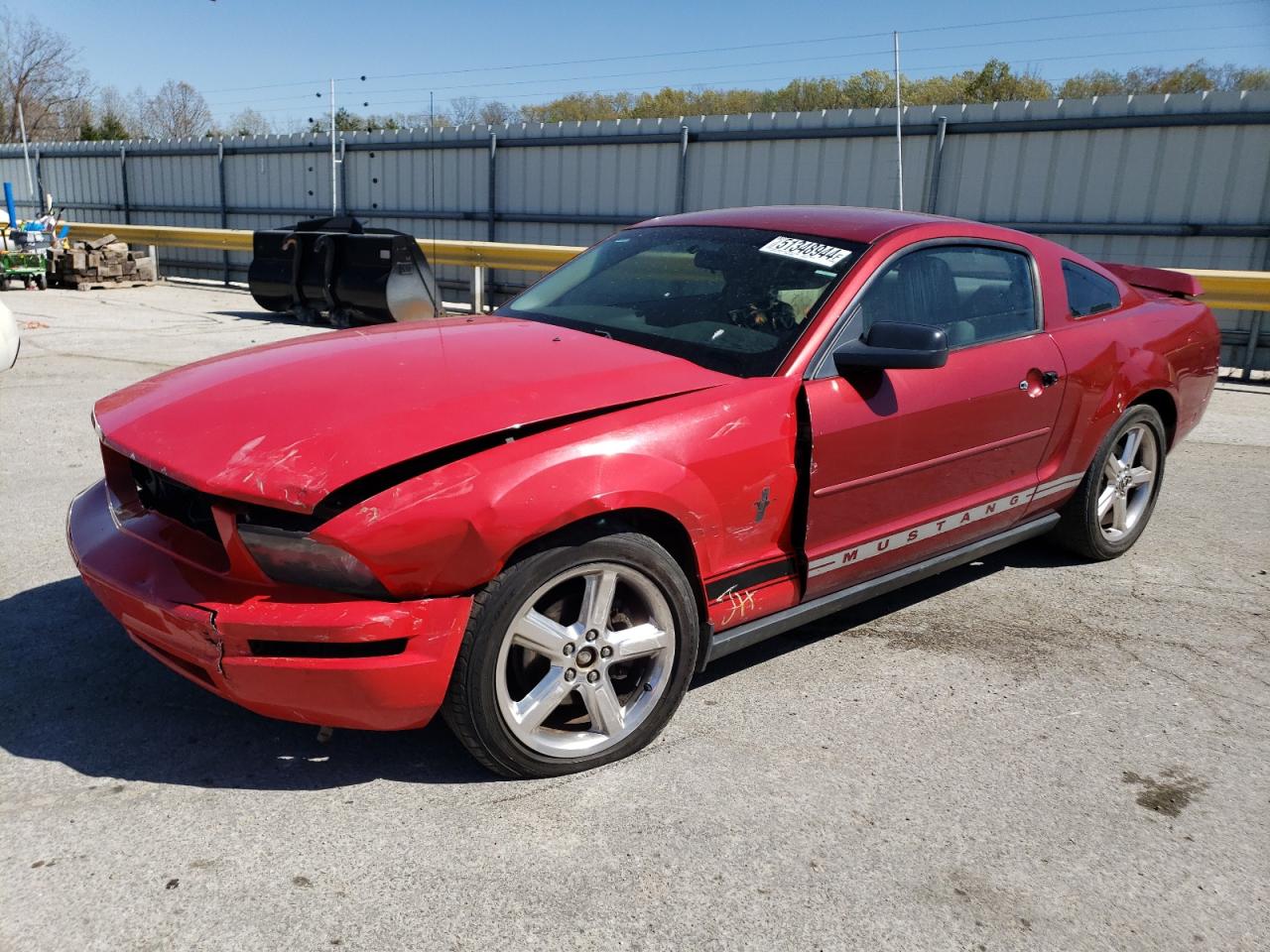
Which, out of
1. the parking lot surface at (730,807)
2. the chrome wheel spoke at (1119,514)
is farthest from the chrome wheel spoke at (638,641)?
the chrome wheel spoke at (1119,514)

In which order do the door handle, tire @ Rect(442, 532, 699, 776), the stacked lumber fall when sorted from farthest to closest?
the stacked lumber
the door handle
tire @ Rect(442, 532, 699, 776)

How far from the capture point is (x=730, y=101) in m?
41.1

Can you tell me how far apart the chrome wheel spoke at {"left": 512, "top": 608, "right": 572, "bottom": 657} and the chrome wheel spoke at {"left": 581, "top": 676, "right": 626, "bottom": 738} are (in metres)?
0.17

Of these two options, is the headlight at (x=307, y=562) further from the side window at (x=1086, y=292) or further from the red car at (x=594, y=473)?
the side window at (x=1086, y=292)

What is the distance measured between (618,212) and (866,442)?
544 inches

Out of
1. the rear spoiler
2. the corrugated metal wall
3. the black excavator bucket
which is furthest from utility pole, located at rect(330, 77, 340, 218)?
the rear spoiler

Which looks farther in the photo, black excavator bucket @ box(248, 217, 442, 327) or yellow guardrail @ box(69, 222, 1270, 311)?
black excavator bucket @ box(248, 217, 442, 327)

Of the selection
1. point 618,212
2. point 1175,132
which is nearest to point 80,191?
point 618,212

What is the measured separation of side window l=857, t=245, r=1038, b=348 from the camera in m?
3.61

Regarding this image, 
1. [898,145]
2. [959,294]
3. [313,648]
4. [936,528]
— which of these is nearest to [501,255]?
[898,145]

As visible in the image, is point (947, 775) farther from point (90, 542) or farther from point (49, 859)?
point (90, 542)

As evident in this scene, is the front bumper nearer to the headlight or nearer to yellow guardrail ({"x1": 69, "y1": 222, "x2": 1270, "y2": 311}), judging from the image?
the headlight

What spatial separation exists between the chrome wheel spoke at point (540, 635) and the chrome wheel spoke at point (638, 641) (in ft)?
0.52

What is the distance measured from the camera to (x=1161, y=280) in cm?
554
